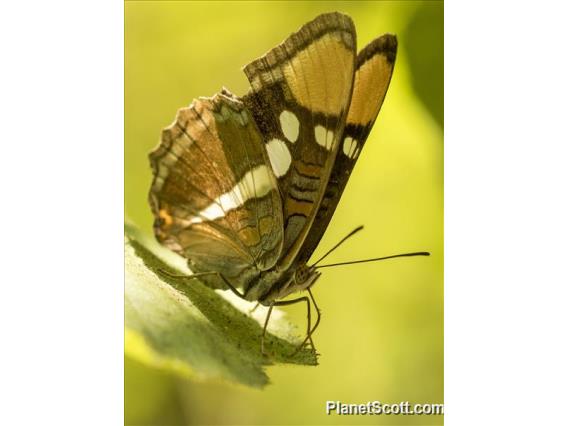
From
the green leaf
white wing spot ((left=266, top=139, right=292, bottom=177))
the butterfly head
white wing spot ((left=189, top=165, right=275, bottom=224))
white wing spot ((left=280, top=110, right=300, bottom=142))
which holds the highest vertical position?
white wing spot ((left=280, top=110, right=300, bottom=142))

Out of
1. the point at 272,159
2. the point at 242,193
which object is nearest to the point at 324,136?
the point at 272,159

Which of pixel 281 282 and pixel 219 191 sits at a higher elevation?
pixel 219 191

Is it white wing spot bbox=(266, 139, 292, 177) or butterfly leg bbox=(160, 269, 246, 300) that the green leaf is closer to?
butterfly leg bbox=(160, 269, 246, 300)

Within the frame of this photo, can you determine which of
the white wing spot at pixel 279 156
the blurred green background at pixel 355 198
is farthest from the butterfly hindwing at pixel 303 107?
the blurred green background at pixel 355 198

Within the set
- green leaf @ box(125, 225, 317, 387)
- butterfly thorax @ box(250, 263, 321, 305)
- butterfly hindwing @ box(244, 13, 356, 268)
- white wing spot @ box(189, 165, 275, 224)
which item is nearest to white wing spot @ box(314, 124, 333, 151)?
butterfly hindwing @ box(244, 13, 356, 268)

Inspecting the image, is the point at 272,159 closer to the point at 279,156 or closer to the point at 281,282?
the point at 279,156

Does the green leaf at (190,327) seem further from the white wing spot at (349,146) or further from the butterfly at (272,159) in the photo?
the white wing spot at (349,146)
